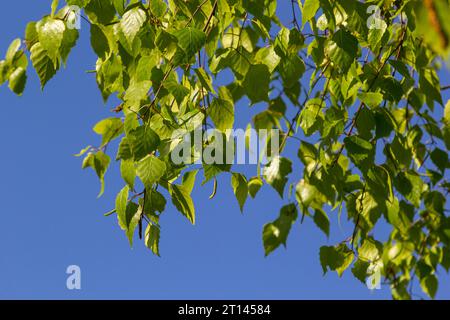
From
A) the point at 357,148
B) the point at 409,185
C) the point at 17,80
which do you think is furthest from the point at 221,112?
the point at 409,185

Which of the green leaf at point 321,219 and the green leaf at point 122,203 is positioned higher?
the green leaf at point 321,219

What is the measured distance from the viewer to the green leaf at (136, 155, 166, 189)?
4.19 ft

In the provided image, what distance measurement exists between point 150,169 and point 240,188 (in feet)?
0.85

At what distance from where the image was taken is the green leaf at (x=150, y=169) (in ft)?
4.19

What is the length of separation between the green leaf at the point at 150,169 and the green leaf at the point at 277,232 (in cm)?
59

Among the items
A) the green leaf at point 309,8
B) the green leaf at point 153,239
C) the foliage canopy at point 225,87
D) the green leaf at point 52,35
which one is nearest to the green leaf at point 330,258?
the foliage canopy at point 225,87

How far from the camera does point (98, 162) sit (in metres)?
1.64

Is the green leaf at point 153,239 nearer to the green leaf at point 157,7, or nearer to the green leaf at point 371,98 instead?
the green leaf at point 157,7

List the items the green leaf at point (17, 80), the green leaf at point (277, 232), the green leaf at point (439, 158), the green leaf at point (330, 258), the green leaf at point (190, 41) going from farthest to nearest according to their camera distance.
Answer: the green leaf at point (439, 158)
the green leaf at point (330, 258)
the green leaf at point (277, 232)
the green leaf at point (17, 80)
the green leaf at point (190, 41)

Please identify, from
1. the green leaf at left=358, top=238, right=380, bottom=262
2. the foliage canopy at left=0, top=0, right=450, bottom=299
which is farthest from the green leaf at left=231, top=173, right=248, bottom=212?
the green leaf at left=358, top=238, right=380, bottom=262

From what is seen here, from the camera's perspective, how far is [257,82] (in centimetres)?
142

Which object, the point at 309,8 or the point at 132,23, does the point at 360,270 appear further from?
the point at 132,23
